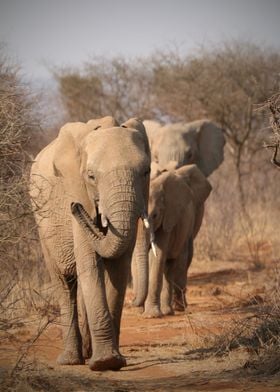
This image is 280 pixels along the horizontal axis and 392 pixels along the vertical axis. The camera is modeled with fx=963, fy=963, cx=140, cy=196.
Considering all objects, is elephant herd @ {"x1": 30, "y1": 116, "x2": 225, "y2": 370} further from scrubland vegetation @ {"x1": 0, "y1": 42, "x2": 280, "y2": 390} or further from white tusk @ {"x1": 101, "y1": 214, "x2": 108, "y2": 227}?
scrubland vegetation @ {"x1": 0, "y1": 42, "x2": 280, "y2": 390}

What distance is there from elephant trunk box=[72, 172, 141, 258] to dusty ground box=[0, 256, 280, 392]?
2.60ft

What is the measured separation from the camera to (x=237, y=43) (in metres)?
25.2

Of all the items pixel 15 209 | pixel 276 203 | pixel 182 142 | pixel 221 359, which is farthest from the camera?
pixel 276 203

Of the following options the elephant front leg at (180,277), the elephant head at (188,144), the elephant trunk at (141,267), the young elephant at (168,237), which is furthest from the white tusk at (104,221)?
the elephant head at (188,144)

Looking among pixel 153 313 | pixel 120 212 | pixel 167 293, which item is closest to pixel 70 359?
pixel 120 212

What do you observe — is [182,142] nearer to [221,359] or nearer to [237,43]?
[221,359]

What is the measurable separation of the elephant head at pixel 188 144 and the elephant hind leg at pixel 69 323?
22.3ft

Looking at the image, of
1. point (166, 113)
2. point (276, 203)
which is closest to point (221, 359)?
point (276, 203)

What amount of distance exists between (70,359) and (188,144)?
8.49 metres

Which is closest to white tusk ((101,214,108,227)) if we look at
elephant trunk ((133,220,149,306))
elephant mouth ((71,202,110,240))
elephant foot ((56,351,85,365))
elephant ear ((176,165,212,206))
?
elephant mouth ((71,202,110,240))

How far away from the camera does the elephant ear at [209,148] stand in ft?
52.0

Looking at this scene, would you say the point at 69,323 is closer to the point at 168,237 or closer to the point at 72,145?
the point at 72,145

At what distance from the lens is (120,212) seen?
6359mm

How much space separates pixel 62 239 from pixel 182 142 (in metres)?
8.02
